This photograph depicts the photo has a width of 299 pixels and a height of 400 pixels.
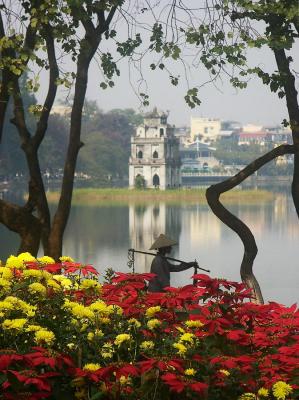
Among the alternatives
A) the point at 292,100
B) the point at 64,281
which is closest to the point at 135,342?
the point at 64,281

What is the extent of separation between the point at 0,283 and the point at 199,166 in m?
155

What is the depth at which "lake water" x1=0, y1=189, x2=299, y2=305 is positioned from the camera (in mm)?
29453

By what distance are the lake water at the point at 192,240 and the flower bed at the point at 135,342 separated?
56.9ft

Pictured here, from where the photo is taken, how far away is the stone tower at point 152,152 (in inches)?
4016

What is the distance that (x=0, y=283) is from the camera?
15.3 feet

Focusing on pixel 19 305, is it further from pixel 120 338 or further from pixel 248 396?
pixel 248 396

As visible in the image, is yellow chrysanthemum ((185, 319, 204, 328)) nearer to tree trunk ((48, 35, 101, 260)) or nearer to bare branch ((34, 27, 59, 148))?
tree trunk ((48, 35, 101, 260))

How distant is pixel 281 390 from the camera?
4.18 meters

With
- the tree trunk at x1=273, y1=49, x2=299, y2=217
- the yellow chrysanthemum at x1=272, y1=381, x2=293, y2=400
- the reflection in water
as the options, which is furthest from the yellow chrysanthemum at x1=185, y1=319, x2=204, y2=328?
the reflection in water

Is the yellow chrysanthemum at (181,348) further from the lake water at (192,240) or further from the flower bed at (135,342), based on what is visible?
A: the lake water at (192,240)

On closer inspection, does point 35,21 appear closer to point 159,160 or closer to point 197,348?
point 197,348

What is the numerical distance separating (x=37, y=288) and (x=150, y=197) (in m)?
87.9

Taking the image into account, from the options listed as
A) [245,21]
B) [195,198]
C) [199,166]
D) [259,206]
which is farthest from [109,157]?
[245,21]

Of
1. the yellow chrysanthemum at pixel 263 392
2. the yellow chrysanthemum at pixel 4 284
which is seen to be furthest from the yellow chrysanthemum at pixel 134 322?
the yellow chrysanthemum at pixel 263 392
